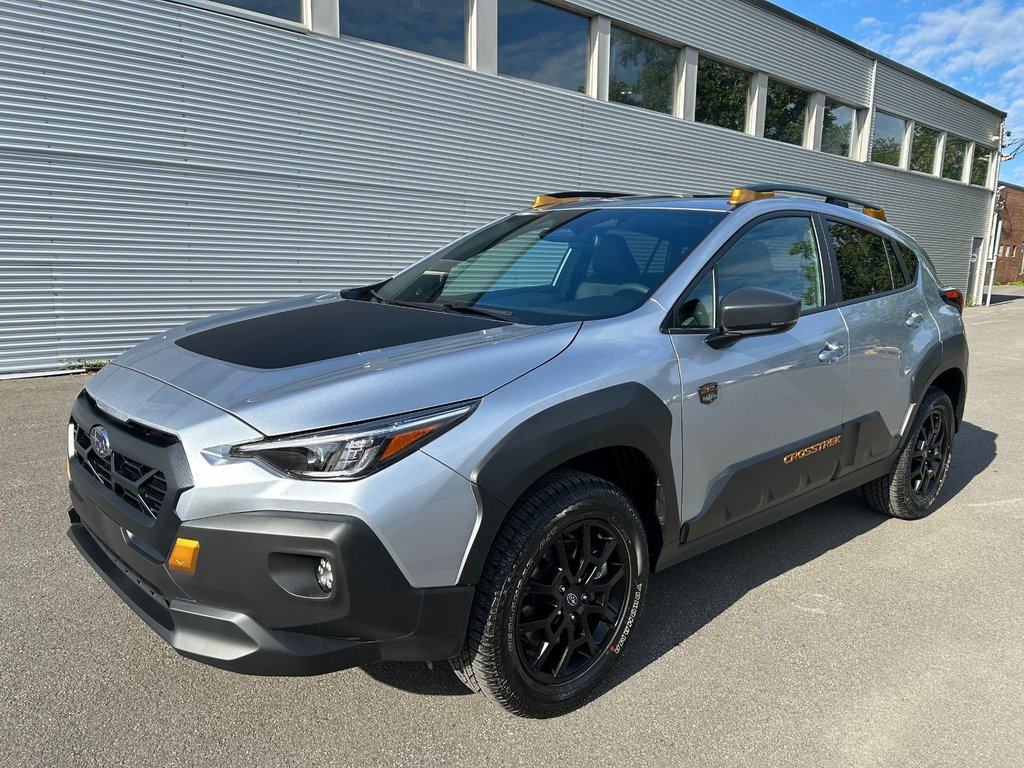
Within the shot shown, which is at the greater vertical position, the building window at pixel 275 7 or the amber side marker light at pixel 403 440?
the building window at pixel 275 7

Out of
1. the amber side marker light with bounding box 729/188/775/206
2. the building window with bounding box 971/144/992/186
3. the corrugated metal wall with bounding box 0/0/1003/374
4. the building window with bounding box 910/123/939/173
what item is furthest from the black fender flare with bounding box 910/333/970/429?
the building window with bounding box 971/144/992/186

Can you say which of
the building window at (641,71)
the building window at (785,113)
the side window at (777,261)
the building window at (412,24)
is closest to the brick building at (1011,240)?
the building window at (785,113)

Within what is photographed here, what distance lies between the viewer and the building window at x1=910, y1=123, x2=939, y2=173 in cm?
2277

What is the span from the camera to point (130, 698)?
8.04 ft

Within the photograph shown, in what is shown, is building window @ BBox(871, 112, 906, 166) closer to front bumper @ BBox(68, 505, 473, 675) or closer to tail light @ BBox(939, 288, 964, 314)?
tail light @ BBox(939, 288, 964, 314)

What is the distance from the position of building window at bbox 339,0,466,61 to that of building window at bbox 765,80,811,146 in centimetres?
902

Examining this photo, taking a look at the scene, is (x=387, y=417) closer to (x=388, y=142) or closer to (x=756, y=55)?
(x=388, y=142)

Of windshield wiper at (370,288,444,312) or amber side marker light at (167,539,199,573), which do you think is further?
windshield wiper at (370,288,444,312)

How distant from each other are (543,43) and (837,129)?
36.5 ft

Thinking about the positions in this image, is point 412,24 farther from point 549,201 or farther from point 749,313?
point 749,313

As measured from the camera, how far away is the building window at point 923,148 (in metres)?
22.8

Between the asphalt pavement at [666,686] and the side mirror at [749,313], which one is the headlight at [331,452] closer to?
the asphalt pavement at [666,686]

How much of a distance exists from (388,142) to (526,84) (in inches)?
111

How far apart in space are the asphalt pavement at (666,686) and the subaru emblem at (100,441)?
829 millimetres
